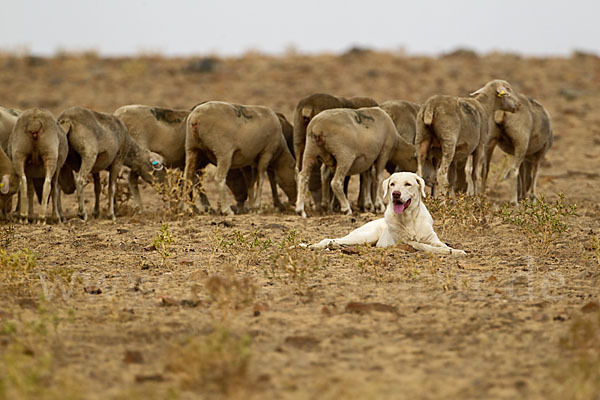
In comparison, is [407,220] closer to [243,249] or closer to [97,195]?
[243,249]

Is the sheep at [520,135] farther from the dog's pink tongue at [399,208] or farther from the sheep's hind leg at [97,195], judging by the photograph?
the sheep's hind leg at [97,195]

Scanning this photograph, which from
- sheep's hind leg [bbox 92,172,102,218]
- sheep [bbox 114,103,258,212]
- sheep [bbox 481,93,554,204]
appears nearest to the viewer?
sheep's hind leg [bbox 92,172,102,218]

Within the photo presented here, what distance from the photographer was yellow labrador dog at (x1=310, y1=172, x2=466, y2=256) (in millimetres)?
9141

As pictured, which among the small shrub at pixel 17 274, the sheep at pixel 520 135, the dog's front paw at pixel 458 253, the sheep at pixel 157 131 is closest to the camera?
the small shrub at pixel 17 274

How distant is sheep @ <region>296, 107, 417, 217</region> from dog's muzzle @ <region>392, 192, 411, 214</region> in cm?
318

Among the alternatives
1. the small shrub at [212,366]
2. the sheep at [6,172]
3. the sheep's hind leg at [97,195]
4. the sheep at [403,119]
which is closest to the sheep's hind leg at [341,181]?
the sheep at [403,119]

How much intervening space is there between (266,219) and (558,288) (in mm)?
5561

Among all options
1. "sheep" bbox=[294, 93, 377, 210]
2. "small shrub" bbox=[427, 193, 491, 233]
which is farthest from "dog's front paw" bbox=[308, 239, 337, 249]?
"sheep" bbox=[294, 93, 377, 210]

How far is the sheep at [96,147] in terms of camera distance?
40.0ft

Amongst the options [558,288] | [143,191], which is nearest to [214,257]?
[558,288]

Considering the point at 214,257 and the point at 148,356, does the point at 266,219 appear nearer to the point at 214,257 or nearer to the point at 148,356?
the point at 214,257

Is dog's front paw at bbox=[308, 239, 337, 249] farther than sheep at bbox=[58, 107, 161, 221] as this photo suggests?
No

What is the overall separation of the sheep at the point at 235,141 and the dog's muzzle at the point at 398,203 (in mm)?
4413

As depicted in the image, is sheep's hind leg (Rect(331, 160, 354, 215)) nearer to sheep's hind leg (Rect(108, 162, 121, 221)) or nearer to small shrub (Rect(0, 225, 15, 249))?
sheep's hind leg (Rect(108, 162, 121, 221))
